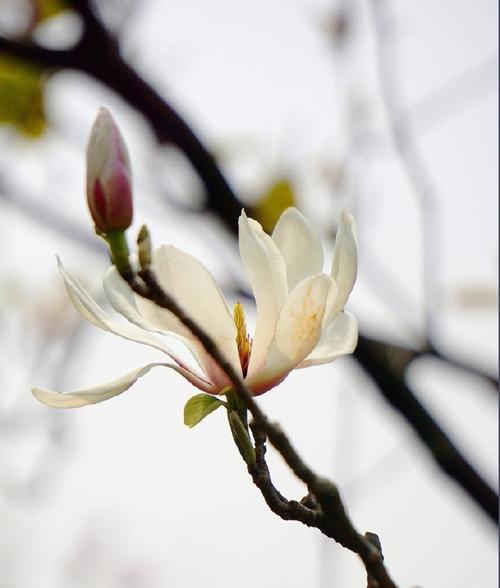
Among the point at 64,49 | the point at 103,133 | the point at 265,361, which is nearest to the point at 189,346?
the point at 265,361

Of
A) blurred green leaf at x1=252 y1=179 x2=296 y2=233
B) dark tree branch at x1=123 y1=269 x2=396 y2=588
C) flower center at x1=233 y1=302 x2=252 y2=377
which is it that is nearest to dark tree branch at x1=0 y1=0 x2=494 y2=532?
blurred green leaf at x1=252 y1=179 x2=296 y2=233

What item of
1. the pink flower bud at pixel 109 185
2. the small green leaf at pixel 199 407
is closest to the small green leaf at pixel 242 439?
the small green leaf at pixel 199 407

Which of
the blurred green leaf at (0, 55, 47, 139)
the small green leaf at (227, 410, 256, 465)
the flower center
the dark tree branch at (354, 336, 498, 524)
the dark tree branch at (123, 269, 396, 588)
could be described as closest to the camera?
the dark tree branch at (123, 269, 396, 588)

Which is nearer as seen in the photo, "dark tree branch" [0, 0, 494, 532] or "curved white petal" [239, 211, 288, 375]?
"curved white petal" [239, 211, 288, 375]

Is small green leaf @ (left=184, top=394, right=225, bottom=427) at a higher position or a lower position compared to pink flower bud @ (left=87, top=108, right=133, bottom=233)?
lower

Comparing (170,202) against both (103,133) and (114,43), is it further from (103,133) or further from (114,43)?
(103,133)

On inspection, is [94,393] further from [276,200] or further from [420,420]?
[276,200]

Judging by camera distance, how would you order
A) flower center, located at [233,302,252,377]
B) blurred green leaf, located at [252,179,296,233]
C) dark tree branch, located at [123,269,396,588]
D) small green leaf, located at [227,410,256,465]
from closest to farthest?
dark tree branch, located at [123,269,396,588] < small green leaf, located at [227,410,256,465] < flower center, located at [233,302,252,377] < blurred green leaf, located at [252,179,296,233]

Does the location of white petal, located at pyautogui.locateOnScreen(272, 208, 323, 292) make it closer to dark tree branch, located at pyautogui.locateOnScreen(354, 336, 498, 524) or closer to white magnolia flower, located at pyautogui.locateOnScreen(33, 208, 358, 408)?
white magnolia flower, located at pyautogui.locateOnScreen(33, 208, 358, 408)
